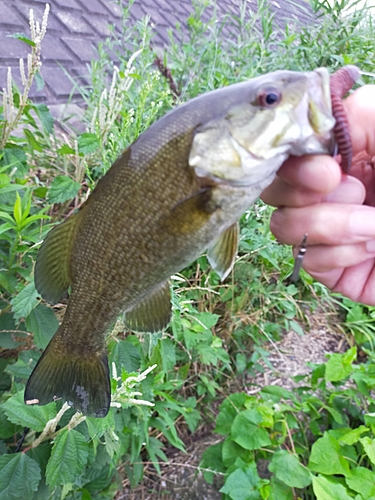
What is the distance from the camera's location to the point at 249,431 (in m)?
1.93

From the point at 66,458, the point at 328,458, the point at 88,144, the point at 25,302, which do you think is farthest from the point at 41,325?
the point at 328,458

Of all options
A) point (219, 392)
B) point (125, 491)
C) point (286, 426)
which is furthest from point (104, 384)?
point (219, 392)

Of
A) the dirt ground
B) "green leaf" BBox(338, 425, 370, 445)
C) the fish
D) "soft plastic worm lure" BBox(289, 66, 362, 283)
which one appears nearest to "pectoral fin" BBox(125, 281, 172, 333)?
the fish

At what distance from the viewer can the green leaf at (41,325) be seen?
146 cm

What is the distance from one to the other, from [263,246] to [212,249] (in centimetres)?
137

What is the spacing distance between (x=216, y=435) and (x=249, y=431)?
2.34ft

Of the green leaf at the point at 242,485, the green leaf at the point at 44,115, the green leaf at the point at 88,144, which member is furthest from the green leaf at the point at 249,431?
the green leaf at the point at 44,115

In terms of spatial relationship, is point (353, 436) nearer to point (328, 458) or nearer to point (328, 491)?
point (328, 458)

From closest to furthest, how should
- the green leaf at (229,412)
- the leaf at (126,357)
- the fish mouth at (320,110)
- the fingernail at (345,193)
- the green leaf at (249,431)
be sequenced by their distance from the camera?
1. the fish mouth at (320,110)
2. the fingernail at (345,193)
3. the leaf at (126,357)
4. the green leaf at (249,431)
5. the green leaf at (229,412)

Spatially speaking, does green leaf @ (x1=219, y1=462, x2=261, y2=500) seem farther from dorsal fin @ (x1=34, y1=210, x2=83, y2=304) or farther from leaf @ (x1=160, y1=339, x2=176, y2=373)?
dorsal fin @ (x1=34, y1=210, x2=83, y2=304)

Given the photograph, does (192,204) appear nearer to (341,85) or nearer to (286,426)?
(341,85)

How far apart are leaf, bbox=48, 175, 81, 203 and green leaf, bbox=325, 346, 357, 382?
1.38 m

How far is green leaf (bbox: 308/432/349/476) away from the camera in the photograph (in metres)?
1.77

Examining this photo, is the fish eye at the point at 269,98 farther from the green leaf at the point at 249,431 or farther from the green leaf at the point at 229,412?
the green leaf at the point at 229,412
